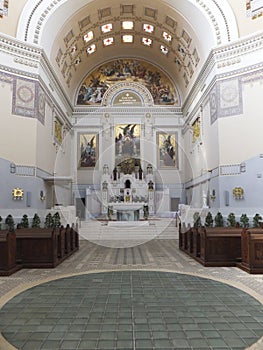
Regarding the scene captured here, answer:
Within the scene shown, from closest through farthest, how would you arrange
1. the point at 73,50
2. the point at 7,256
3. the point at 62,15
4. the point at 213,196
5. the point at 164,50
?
the point at 7,256 < the point at 213,196 < the point at 62,15 < the point at 73,50 < the point at 164,50

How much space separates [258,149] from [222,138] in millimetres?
1673

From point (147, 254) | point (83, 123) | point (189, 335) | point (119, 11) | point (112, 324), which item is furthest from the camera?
point (83, 123)

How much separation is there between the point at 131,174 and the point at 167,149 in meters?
3.60

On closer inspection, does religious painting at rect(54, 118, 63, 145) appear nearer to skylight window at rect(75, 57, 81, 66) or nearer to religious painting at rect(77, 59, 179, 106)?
skylight window at rect(75, 57, 81, 66)

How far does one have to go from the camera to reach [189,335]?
3324 mm

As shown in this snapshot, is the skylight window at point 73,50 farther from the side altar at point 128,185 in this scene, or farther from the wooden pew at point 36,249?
the wooden pew at point 36,249

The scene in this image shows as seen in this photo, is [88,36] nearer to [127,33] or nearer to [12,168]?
[127,33]

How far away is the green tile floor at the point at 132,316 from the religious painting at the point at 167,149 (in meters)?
18.1

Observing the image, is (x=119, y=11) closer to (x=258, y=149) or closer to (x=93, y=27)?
(x=93, y=27)

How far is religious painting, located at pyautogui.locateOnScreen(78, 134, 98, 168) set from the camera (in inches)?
917

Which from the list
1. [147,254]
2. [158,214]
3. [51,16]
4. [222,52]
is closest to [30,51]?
[51,16]

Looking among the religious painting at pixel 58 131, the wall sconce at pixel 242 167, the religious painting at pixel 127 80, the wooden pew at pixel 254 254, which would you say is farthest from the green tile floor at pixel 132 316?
the religious painting at pixel 127 80

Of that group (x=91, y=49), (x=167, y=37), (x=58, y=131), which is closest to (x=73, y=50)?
(x=91, y=49)

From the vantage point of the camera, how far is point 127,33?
20.4 meters
